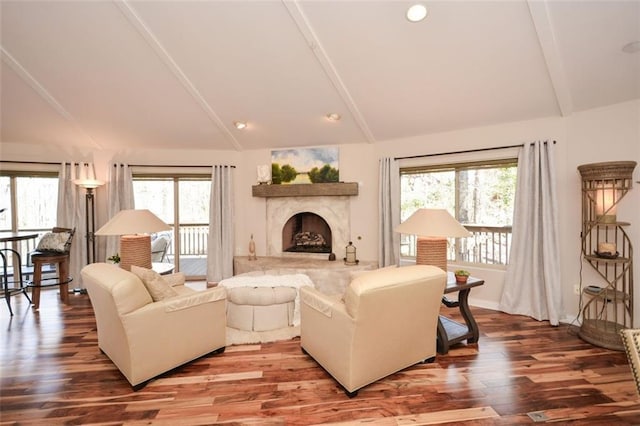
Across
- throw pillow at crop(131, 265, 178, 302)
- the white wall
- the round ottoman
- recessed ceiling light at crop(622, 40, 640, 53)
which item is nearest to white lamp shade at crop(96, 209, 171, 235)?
throw pillow at crop(131, 265, 178, 302)

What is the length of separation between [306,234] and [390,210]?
66.6 inches

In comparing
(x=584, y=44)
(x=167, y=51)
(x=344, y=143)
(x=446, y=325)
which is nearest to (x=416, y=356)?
(x=446, y=325)

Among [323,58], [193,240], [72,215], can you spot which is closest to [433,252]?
[323,58]

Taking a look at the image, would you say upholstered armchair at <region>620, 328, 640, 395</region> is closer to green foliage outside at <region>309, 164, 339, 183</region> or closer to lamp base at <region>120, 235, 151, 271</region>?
lamp base at <region>120, 235, 151, 271</region>

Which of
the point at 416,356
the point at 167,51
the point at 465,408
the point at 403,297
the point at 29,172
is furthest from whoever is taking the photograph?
the point at 29,172

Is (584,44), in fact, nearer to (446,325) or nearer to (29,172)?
(446,325)

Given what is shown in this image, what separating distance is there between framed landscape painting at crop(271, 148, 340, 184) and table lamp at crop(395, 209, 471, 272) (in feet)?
7.21

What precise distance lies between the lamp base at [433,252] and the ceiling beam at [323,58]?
202 centimetres

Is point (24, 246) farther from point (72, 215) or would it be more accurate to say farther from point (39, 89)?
point (39, 89)

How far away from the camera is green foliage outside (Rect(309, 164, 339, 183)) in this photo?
4.87 meters

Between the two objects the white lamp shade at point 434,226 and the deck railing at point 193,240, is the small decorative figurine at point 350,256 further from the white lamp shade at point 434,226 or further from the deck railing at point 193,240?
the deck railing at point 193,240

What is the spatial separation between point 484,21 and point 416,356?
9.51ft

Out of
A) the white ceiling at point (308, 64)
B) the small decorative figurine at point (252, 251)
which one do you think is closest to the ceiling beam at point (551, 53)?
the white ceiling at point (308, 64)

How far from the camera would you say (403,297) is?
211 cm
